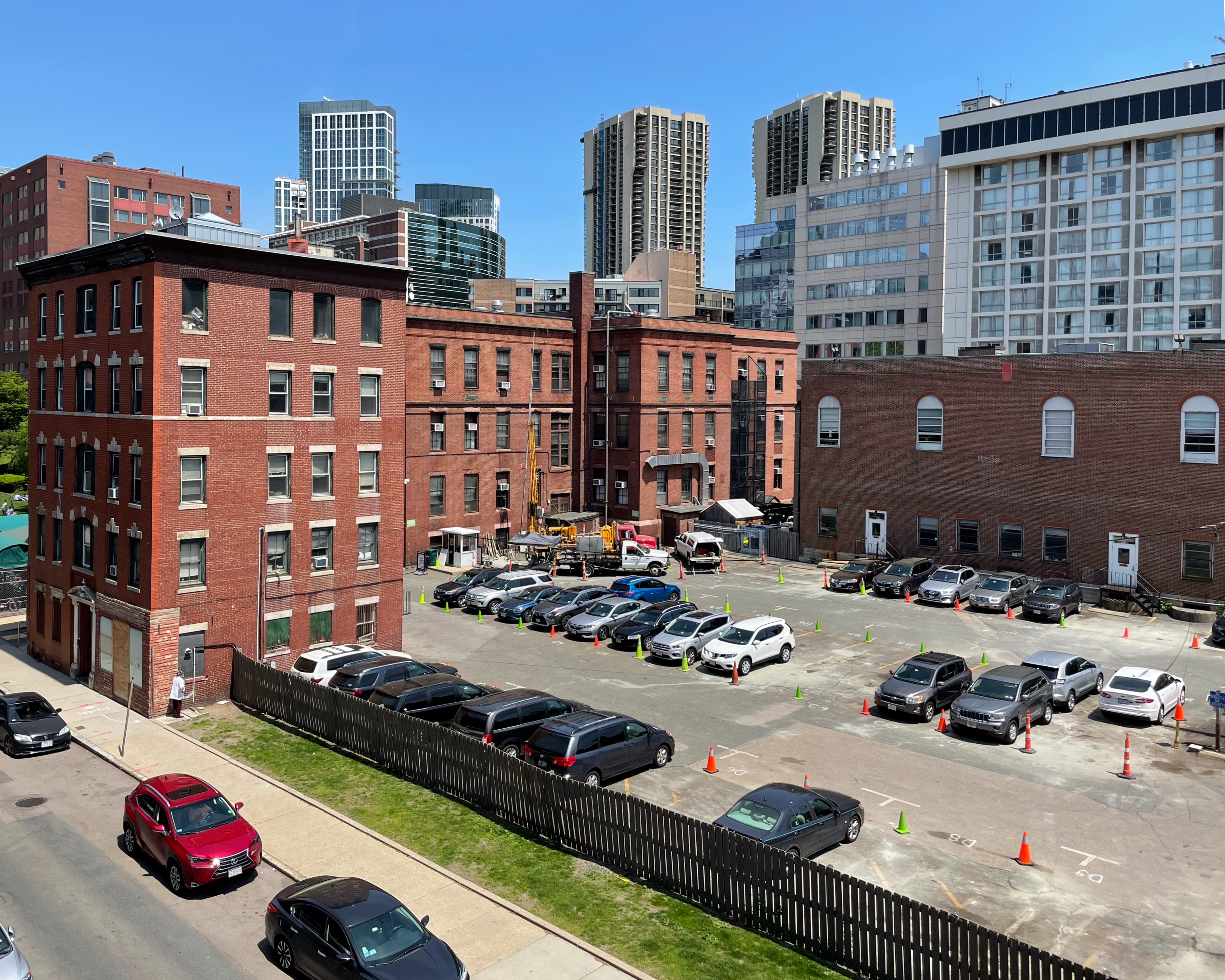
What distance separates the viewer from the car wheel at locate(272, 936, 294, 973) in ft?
53.4

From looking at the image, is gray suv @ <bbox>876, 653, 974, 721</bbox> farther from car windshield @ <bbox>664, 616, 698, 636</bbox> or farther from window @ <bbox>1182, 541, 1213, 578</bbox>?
window @ <bbox>1182, 541, 1213, 578</bbox>

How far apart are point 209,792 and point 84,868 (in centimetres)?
303

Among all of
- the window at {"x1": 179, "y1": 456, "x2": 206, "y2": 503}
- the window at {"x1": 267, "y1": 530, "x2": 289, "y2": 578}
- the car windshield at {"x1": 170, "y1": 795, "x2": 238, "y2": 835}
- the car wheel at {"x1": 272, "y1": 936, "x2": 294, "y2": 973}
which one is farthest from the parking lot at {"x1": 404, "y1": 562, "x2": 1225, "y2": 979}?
the window at {"x1": 179, "y1": 456, "x2": 206, "y2": 503}

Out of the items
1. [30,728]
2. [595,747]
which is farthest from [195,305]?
[595,747]

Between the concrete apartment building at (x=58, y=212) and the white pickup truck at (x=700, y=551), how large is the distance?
82070 millimetres

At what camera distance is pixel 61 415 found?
38812 millimetres

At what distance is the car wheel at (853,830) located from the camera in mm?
21047

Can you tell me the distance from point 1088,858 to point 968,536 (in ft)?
117

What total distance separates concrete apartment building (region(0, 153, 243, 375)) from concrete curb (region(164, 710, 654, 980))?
10469cm

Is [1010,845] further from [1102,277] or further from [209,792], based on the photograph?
[1102,277]

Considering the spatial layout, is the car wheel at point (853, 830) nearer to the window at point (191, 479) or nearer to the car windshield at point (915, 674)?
the car windshield at point (915, 674)

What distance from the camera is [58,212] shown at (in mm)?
119812

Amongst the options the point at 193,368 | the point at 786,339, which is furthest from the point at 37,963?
the point at 786,339

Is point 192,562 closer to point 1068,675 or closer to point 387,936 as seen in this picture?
point 387,936
